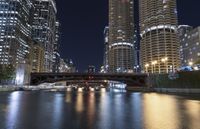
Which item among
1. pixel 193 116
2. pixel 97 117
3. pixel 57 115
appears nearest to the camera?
pixel 97 117

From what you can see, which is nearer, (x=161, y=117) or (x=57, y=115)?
(x=161, y=117)

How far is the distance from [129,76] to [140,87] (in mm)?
13361

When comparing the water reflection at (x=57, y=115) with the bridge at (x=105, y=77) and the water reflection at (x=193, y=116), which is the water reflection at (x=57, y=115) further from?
the bridge at (x=105, y=77)

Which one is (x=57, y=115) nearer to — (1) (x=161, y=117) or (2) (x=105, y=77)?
(1) (x=161, y=117)

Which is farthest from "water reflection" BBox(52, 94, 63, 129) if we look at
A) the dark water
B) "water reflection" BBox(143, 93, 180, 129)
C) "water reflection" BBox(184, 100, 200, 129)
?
"water reflection" BBox(184, 100, 200, 129)

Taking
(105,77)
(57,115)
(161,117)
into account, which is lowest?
(57,115)

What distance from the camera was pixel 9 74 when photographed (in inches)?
6255

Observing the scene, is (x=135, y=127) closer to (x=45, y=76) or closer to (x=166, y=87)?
(x=166, y=87)

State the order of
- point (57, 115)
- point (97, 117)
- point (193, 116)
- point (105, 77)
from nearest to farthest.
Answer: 1. point (97, 117)
2. point (193, 116)
3. point (57, 115)
4. point (105, 77)

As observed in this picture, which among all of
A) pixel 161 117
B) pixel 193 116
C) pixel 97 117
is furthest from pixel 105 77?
pixel 97 117

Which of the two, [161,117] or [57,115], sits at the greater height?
[161,117]

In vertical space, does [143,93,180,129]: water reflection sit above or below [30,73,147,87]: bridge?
below

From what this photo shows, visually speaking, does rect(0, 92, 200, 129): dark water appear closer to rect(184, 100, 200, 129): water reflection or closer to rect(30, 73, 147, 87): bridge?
rect(184, 100, 200, 129): water reflection

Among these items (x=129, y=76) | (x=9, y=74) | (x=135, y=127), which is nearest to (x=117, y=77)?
(x=129, y=76)
